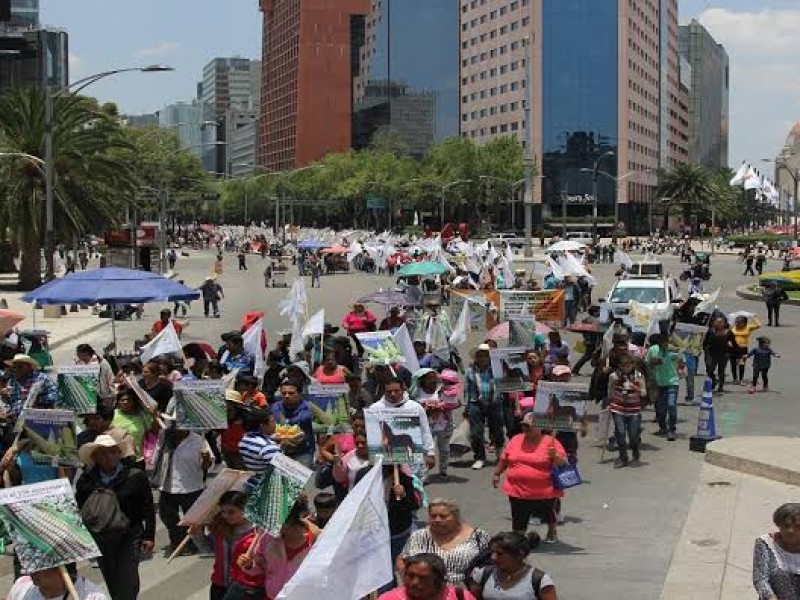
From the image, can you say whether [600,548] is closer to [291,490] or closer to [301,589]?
[291,490]

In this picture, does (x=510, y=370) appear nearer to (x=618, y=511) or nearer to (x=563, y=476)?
(x=618, y=511)

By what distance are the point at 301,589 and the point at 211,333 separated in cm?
2589

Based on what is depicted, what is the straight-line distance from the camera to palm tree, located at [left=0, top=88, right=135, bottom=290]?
4312 cm

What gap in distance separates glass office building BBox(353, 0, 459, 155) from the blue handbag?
145m

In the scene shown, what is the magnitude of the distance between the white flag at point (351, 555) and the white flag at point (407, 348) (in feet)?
26.9

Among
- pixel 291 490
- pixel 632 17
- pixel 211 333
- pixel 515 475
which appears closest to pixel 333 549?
pixel 291 490

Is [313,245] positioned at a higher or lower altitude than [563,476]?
higher

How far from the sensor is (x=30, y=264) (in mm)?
45438

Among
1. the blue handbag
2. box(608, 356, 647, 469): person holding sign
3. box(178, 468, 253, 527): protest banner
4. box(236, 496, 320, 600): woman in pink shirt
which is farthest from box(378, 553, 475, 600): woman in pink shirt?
box(608, 356, 647, 469): person holding sign

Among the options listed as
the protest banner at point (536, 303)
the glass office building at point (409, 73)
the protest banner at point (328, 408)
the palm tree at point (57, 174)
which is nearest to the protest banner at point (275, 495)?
the protest banner at point (328, 408)

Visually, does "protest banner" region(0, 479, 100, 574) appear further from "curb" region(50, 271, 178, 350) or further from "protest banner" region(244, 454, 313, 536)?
"curb" region(50, 271, 178, 350)

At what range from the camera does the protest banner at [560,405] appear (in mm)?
10797

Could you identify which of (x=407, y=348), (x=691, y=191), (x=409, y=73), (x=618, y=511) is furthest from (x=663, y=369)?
(x=409, y=73)

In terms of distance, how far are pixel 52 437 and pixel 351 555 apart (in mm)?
4837
